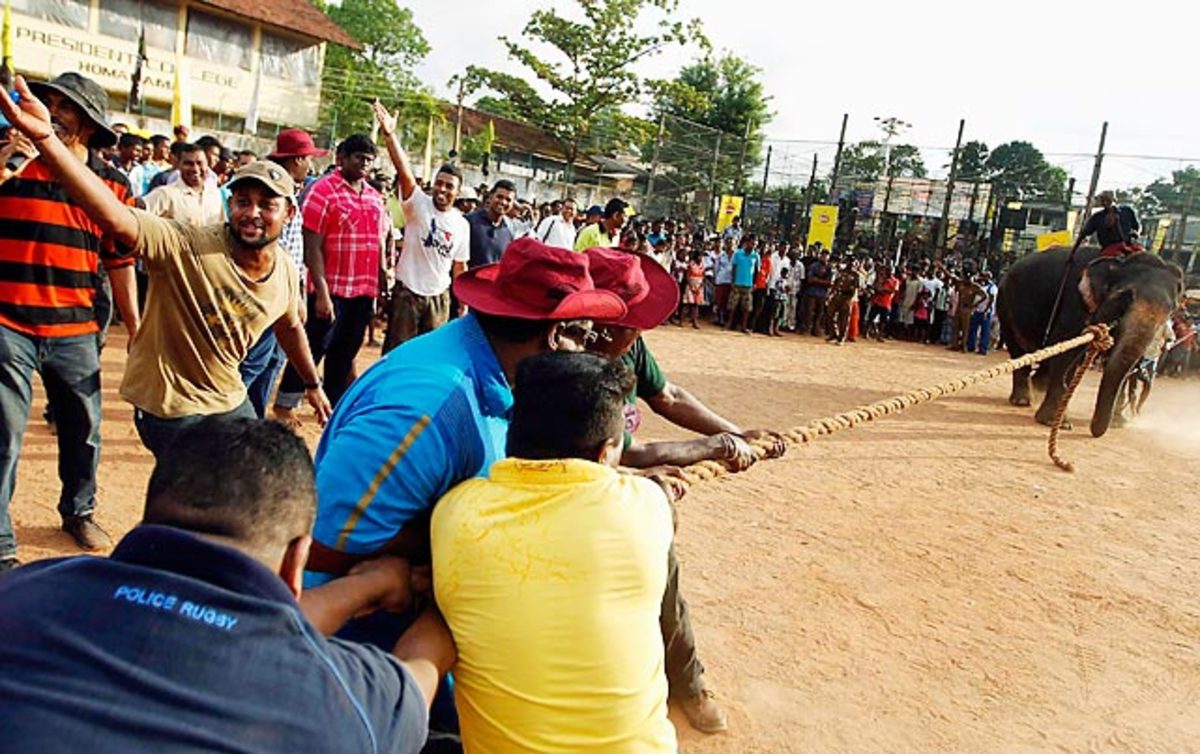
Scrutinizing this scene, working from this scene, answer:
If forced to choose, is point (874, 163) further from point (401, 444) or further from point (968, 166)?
point (401, 444)

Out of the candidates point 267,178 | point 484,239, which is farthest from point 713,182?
point 267,178

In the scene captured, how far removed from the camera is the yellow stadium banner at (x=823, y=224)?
2319cm

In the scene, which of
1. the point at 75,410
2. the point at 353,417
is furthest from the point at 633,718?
the point at 75,410

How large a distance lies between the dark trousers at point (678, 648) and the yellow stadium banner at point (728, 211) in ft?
72.9

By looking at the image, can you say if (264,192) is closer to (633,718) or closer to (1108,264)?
(633,718)

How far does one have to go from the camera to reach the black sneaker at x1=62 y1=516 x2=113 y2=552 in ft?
13.5

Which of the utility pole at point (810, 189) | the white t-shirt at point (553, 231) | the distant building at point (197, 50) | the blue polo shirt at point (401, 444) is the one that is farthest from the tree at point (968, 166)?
the blue polo shirt at point (401, 444)

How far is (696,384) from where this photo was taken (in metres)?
10.4

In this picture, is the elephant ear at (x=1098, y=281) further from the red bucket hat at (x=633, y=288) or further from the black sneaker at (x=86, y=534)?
the black sneaker at (x=86, y=534)

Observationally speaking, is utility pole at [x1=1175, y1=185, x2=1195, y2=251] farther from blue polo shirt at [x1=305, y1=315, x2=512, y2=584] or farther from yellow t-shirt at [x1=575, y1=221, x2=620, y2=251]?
blue polo shirt at [x1=305, y1=315, x2=512, y2=584]

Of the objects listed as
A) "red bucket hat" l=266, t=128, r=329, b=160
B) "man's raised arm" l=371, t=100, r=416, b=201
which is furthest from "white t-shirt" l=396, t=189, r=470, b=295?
"red bucket hat" l=266, t=128, r=329, b=160

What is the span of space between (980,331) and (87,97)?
18.6 m

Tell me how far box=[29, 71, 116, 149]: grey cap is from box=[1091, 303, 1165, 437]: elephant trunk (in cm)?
908

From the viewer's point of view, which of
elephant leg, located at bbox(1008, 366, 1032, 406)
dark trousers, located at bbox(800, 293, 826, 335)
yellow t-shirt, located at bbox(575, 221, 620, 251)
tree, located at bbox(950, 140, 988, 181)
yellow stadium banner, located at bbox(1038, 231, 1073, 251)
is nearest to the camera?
yellow t-shirt, located at bbox(575, 221, 620, 251)
